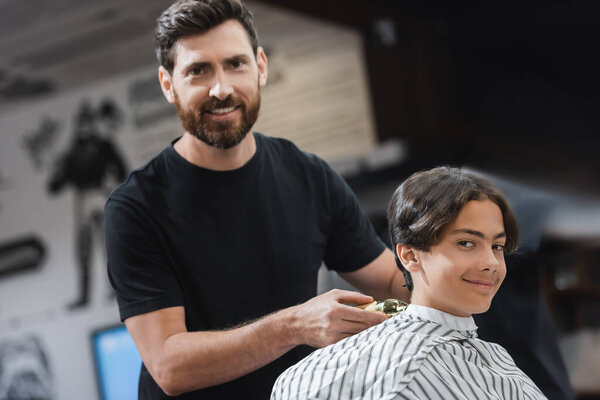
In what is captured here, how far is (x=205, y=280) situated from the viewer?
51.9 inches

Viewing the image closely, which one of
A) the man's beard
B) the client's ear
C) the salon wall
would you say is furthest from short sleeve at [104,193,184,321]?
the salon wall

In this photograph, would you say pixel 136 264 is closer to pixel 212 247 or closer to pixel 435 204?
pixel 212 247

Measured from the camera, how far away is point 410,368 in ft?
3.50

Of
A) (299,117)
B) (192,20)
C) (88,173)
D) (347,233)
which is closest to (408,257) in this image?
(347,233)

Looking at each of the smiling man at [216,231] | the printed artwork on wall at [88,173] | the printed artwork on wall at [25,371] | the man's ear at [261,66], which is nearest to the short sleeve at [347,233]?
the smiling man at [216,231]

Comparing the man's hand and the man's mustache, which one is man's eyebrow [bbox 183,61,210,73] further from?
the man's hand

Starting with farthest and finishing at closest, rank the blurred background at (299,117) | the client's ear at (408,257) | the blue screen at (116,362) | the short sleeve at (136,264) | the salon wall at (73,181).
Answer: the salon wall at (73,181)
the blurred background at (299,117)
the blue screen at (116,362)
the short sleeve at (136,264)
the client's ear at (408,257)

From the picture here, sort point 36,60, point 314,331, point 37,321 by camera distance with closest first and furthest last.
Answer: point 314,331 → point 36,60 → point 37,321

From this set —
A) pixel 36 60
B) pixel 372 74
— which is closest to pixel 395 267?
pixel 372 74

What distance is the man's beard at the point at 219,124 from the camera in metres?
1.24

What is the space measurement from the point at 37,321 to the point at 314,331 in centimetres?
440

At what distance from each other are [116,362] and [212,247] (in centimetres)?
276

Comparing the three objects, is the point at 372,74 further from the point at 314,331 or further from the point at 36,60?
the point at 314,331

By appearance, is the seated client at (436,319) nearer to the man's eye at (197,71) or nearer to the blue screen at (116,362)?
the man's eye at (197,71)
